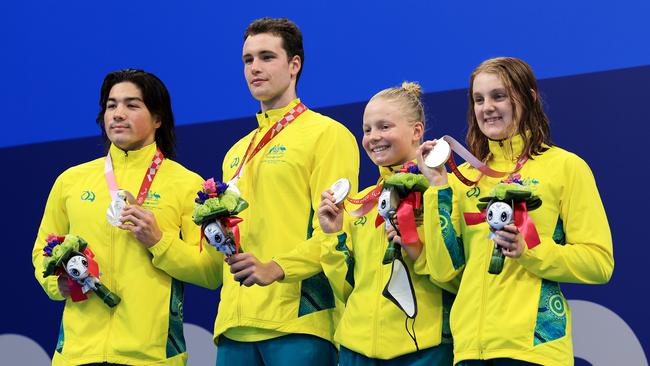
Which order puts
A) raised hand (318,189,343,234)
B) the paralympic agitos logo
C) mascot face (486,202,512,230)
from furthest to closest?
the paralympic agitos logo → raised hand (318,189,343,234) → mascot face (486,202,512,230)

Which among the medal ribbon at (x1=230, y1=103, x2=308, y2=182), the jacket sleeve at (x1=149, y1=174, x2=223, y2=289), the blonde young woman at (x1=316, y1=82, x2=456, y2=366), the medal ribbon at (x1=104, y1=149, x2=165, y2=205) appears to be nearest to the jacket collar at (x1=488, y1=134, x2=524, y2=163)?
the blonde young woman at (x1=316, y1=82, x2=456, y2=366)

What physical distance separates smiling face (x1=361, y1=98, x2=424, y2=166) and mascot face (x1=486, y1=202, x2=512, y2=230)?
24.8 inches

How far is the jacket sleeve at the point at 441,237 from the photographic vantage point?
127 inches

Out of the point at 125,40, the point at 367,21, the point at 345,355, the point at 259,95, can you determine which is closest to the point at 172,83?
the point at 125,40

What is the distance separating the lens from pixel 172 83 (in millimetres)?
5250

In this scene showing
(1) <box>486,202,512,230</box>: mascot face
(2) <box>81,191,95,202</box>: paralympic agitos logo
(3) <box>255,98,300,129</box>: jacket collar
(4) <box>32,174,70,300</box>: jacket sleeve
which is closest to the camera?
(1) <box>486,202,512,230</box>: mascot face

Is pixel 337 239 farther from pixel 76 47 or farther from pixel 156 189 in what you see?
pixel 76 47

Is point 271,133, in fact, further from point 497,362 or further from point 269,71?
point 497,362

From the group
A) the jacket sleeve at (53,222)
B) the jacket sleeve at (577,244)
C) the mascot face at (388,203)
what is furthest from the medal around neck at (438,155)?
the jacket sleeve at (53,222)

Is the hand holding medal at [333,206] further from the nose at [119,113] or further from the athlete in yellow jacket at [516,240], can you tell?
the nose at [119,113]

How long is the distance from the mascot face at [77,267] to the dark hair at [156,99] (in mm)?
604

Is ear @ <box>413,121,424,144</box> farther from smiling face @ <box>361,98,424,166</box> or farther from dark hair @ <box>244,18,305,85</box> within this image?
dark hair @ <box>244,18,305,85</box>

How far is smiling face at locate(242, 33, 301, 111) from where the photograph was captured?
3832 millimetres

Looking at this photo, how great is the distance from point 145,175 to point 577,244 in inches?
64.4
